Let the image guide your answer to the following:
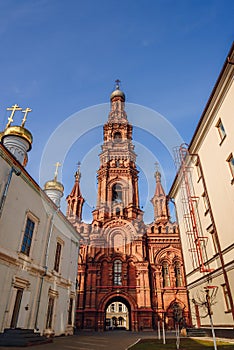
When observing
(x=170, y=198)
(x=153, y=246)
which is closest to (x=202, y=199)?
(x=170, y=198)

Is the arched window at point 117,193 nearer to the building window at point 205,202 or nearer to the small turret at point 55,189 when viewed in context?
the small turret at point 55,189

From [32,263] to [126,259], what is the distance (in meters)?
17.4

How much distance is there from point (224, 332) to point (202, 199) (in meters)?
6.91

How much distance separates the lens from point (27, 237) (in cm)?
1297

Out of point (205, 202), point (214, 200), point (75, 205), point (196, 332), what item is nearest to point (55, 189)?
point (205, 202)

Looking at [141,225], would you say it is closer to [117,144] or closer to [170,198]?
[170,198]

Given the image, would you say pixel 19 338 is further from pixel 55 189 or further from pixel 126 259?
pixel 126 259

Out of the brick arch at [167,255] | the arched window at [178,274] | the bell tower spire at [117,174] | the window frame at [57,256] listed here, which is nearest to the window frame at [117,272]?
the brick arch at [167,255]

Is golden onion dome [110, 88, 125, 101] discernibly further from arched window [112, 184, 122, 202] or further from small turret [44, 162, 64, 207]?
small turret [44, 162, 64, 207]

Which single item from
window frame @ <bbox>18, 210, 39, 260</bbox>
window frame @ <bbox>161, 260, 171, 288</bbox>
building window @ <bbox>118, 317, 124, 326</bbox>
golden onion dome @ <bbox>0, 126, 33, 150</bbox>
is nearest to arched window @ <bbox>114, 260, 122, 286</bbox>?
window frame @ <bbox>161, 260, 171, 288</bbox>

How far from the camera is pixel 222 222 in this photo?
12555 millimetres

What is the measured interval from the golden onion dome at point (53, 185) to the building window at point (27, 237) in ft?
23.7

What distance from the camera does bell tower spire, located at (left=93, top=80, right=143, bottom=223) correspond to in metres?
33.7

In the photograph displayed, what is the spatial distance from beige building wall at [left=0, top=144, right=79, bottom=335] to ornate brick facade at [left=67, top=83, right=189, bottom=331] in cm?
921
